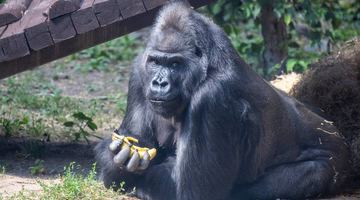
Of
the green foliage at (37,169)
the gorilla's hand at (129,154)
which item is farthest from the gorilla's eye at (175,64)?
the green foliage at (37,169)

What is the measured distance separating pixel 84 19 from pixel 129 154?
1.29 m

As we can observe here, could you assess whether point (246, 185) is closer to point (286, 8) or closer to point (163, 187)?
point (163, 187)

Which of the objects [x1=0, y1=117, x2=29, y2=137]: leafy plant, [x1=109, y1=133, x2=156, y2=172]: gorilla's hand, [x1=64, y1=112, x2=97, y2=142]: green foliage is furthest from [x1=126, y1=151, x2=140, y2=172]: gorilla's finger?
[x1=0, y1=117, x2=29, y2=137]: leafy plant

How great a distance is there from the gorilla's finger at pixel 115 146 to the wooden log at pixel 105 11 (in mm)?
1143

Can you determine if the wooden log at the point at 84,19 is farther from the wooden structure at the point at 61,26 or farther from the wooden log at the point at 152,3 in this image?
the wooden log at the point at 152,3

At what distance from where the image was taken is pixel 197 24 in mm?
5551

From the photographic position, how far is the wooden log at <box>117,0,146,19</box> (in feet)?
20.4

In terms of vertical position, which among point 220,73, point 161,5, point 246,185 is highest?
point 161,5

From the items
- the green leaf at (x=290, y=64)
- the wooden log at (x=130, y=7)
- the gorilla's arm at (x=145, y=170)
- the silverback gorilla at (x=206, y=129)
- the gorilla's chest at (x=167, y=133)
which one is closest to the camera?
the silverback gorilla at (x=206, y=129)

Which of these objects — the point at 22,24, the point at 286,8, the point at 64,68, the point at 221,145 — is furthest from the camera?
the point at 64,68

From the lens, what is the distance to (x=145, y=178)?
5672 millimetres

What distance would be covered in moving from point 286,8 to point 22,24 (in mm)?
3342

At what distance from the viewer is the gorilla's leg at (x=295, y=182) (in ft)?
19.3

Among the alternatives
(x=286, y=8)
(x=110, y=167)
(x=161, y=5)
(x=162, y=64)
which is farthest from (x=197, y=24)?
(x=286, y=8)
